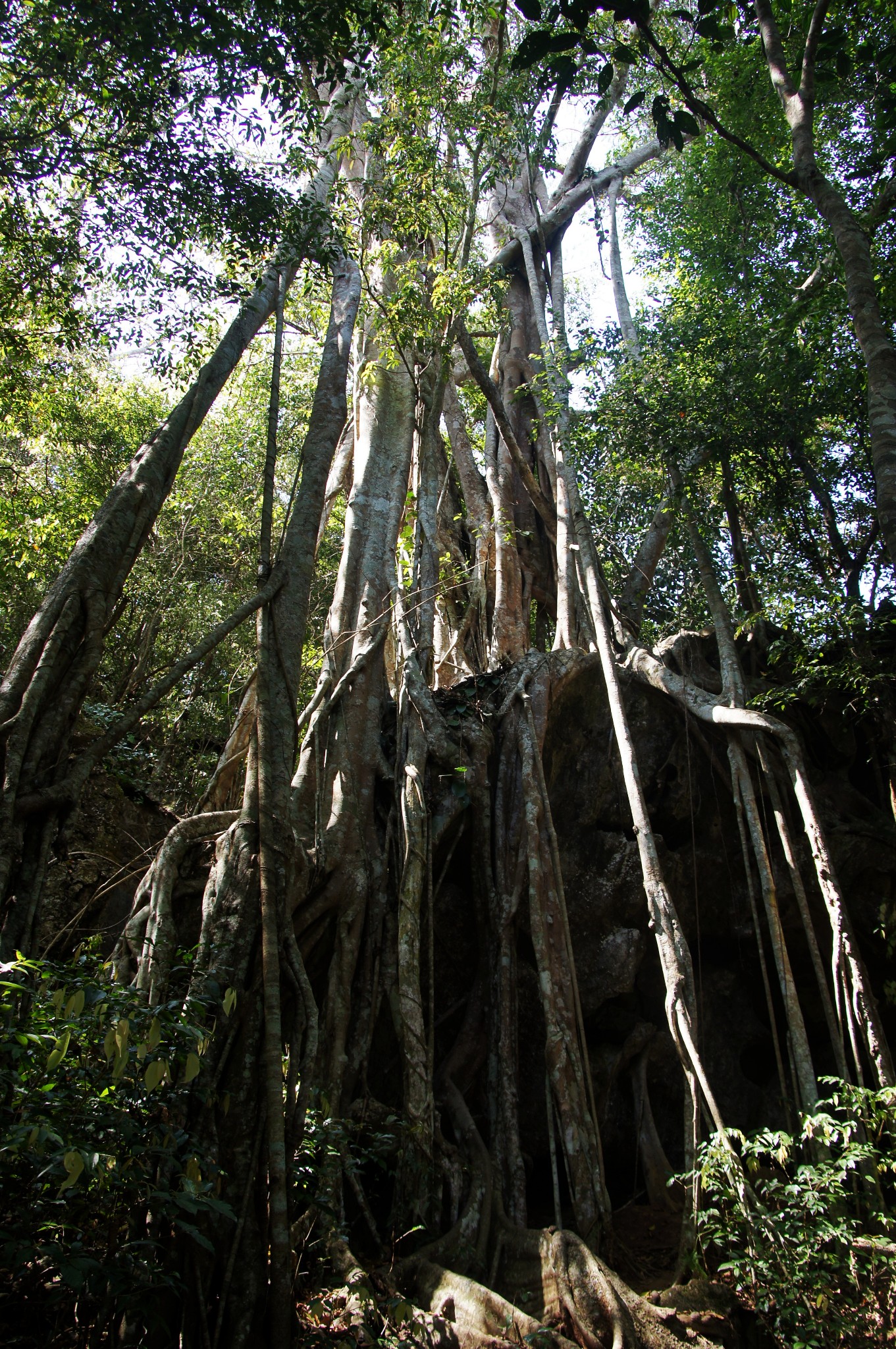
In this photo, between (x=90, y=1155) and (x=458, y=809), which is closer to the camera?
(x=90, y=1155)

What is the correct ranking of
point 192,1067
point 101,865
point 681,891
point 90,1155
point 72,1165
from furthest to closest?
point 681,891 → point 101,865 → point 192,1067 → point 90,1155 → point 72,1165

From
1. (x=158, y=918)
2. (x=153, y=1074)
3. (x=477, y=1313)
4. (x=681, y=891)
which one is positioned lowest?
(x=477, y=1313)

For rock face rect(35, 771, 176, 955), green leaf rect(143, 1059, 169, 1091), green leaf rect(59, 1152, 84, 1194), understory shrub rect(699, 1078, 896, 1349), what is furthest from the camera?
rock face rect(35, 771, 176, 955)

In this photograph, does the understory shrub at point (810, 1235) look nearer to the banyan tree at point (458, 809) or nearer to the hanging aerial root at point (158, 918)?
the banyan tree at point (458, 809)

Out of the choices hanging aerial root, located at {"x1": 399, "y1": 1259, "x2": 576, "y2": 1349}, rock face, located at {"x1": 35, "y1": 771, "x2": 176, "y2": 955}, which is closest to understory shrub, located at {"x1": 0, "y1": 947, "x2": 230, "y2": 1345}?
hanging aerial root, located at {"x1": 399, "y1": 1259, "x2": 576, "y2": 1349}

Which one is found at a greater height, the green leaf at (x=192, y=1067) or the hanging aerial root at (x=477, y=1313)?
the green leaf at (x=192, y=1067)

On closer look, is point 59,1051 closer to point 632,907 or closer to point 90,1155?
point 90,1155

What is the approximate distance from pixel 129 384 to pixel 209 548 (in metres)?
2.28

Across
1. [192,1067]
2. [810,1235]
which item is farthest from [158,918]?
[810,1235]

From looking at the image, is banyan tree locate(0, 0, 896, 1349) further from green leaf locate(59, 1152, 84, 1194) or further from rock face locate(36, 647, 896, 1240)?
green leaf locate(59, 1152, 84, 1194)

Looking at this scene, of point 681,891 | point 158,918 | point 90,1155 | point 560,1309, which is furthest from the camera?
point 681,891

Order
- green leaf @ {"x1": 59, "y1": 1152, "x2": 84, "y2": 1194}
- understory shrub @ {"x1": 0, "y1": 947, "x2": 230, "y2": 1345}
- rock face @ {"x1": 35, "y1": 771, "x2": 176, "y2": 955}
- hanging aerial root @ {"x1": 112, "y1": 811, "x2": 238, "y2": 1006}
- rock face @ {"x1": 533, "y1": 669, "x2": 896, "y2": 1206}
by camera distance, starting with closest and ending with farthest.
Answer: green leaf @ {"x1": 59, "y1": 1152, "x2": 84, "y2": 1194} → understory shrub @ {"x1": 0, "y1": 947, "x2": 230, "y2": 1345} → hanging aerial root @ {"x1": 112, "y1": 811, "x2": 238, "y2": 1006} → rock face @ {"x1": 35, "y1": 771, "x2": 176, "y2": 955} → rock face @ {"x1": 533, "y1": 669, "x2": 896, "y2": 1206}

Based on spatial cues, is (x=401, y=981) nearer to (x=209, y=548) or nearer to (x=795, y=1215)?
(x=795, y=1215)

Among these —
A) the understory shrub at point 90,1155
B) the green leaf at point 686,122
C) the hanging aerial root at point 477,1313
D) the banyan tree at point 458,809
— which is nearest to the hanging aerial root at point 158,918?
the banyan tree at point 458,809
